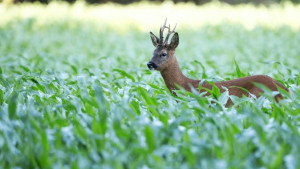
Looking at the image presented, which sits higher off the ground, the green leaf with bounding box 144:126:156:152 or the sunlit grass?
the green leaf with bounding box 144:126:156:152

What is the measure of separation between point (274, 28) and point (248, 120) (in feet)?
39.6

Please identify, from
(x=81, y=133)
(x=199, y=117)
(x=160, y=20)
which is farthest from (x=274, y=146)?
(x=160, y=20)

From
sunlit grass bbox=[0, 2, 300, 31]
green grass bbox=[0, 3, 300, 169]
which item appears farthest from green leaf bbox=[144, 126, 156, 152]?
sunlit grass bbox=[0, 2, 300, 31]

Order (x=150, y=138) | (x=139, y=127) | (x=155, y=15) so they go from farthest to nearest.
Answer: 1. (x=155, y=15)
2. (x=139, y=127)
3. (x=150, y=138)

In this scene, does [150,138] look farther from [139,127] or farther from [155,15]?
[155,15]

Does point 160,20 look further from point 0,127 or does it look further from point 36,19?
point 0,127

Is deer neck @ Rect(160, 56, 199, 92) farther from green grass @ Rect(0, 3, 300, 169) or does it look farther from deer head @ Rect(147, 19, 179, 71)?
green grass @ Rect(0, 3, 300, 169)

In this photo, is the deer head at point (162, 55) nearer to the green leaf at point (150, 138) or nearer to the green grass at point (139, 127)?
the green grass at point (139, 127)

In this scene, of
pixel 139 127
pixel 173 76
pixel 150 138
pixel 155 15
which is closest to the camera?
pixel 150 138

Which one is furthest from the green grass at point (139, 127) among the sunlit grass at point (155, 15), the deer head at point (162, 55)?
the sunlit grass at point (155, 15)

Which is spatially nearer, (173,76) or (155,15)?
(173,76)

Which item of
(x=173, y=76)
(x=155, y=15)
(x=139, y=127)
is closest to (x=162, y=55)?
(x=173, y=76)

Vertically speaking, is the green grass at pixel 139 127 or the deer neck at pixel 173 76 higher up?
the green grass at pixel 139 127

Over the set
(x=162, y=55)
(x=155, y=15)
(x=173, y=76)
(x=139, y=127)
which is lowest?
(x=155, y=15)
